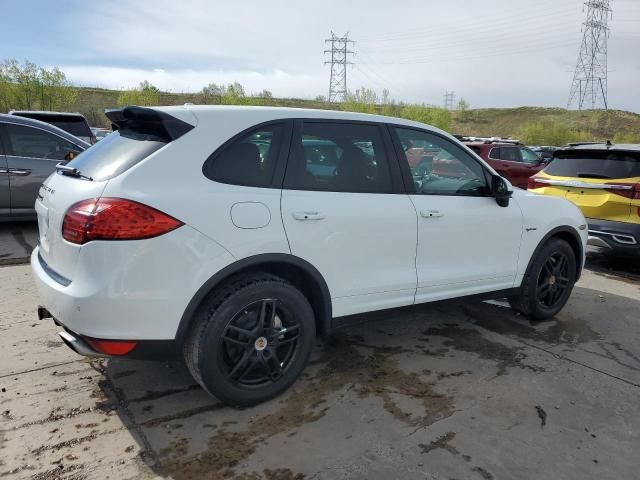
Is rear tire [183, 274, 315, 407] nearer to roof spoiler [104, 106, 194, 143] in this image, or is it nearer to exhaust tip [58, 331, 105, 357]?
exhaust tip [58, 331, 105, 357]

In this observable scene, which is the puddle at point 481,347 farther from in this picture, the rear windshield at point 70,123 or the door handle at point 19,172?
the rear windshield at point 70,123

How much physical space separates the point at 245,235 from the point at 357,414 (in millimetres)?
1247

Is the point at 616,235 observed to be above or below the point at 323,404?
above

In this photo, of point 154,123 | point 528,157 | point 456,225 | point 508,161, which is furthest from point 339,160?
point 528,157

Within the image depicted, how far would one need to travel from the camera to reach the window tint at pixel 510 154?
1471 centimetres

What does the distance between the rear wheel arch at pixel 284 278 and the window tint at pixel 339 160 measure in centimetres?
46

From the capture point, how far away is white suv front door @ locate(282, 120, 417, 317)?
10.4 ft

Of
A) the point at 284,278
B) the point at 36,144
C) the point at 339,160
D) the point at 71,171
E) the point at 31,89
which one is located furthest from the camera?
the point at 31,89

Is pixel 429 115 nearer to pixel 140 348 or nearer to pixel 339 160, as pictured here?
pixel 339 160

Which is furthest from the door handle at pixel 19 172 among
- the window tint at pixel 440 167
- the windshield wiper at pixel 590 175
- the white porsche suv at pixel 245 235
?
the windshield wiper at pixel 590 175

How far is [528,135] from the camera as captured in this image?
2655 inches

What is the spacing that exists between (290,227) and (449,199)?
1.41 m

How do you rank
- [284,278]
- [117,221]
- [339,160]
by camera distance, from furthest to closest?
1. [339,160]
2. [284,278]
3. [117,221]

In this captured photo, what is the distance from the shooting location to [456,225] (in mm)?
3873
